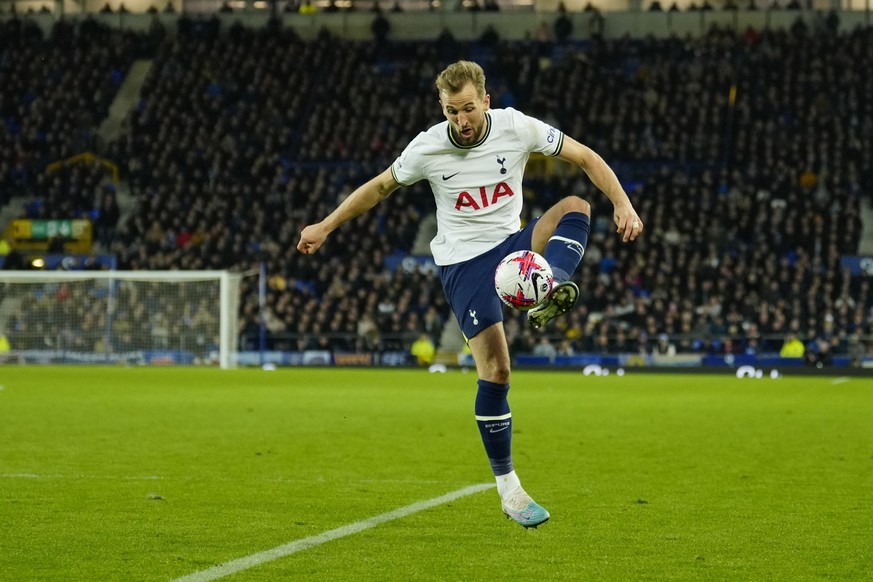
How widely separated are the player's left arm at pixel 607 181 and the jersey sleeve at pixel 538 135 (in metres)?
0.05

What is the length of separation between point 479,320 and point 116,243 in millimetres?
32734

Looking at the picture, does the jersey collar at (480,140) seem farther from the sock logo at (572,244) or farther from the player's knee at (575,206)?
the sock logo at (572,244)

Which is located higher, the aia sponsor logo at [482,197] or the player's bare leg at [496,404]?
the aia sponsor logo at [482,197]

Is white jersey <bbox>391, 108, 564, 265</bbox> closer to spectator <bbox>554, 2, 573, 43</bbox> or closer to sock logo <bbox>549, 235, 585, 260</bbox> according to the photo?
sock logo <bbox>549, 235, 585, 260</bbox>

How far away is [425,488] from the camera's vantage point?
8.95 m

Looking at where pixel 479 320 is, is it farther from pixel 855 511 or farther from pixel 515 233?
pixel 855 511

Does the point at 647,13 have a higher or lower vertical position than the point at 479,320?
higher

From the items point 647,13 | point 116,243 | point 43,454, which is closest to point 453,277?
point 43,454

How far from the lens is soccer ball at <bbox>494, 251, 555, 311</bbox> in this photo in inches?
258

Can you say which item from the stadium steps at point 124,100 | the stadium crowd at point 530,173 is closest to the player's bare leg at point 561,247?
the stadium crowd at point 530,173

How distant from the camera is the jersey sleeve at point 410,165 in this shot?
285 inches

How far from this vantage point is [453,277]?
7.45 metres

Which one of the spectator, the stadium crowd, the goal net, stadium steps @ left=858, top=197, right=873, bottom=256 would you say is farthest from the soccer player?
the spectator

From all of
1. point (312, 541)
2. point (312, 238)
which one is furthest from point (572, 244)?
point (312, 541)
